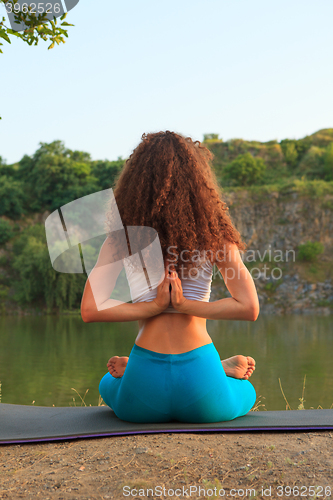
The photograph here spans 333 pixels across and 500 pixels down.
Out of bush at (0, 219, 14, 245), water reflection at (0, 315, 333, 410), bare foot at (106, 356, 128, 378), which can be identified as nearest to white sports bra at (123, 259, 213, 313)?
bare foot at (106, 356, 128, 378)

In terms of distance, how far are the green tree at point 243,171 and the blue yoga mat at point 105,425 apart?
158 ft

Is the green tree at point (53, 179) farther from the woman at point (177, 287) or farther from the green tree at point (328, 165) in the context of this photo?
the woman at point (177, 287)

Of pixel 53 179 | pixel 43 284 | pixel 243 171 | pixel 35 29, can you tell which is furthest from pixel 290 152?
pixel 35 29

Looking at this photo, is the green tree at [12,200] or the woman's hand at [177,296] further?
the green tree at [12,200]

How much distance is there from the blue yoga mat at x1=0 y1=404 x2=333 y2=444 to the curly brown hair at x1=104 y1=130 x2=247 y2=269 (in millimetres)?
775

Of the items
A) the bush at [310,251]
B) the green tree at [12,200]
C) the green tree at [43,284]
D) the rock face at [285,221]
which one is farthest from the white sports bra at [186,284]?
the green tree at [12,200]

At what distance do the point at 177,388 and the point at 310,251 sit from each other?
132 feet

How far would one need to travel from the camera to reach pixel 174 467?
5.90 feet

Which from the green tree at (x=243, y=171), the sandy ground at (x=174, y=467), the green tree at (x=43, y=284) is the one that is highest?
the green tree at (x=243, y=171)

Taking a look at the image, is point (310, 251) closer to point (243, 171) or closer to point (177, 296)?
point (243, 171)

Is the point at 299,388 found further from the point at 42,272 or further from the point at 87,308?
the point at 42,272

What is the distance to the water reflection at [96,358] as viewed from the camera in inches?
392

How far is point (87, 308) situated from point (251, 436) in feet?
3.06

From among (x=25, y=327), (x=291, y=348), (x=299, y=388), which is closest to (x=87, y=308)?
(x=299, y=388)
